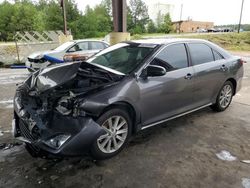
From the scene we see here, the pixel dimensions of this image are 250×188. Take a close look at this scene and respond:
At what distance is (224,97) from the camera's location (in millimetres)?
4824

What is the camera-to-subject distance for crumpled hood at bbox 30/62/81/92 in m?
3.15

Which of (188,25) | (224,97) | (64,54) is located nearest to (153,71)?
(224,97)

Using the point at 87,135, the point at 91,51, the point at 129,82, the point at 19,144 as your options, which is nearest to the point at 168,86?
the point at 129,82

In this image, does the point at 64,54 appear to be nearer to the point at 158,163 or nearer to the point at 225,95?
the point at 225,95

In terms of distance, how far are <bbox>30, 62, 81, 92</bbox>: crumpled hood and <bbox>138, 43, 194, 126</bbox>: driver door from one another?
39.4 inches

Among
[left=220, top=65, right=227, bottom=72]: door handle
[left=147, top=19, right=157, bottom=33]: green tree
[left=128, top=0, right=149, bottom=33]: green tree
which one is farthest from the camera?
[left=128, top=0, right=149, bottom=33]: green tree

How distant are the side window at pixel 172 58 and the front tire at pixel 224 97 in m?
1.29

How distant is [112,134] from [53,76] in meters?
1.24

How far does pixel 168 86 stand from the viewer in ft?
11.7

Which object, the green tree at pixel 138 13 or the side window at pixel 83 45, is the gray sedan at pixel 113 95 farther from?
the green tree at pixel 138 13

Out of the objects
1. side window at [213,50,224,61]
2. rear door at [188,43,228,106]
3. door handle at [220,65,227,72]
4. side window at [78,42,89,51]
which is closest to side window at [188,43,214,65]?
rear door at [188,43,228,106]

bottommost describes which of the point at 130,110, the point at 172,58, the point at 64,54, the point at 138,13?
the point at 130,110

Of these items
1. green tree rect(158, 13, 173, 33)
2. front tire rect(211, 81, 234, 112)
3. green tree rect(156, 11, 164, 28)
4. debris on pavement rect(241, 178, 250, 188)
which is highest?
green tree rect(156, 11, 164, 28)

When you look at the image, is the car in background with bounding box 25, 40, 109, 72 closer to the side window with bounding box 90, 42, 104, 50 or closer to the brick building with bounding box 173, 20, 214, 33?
the side window with bounding box 90, 42, 104, 50
